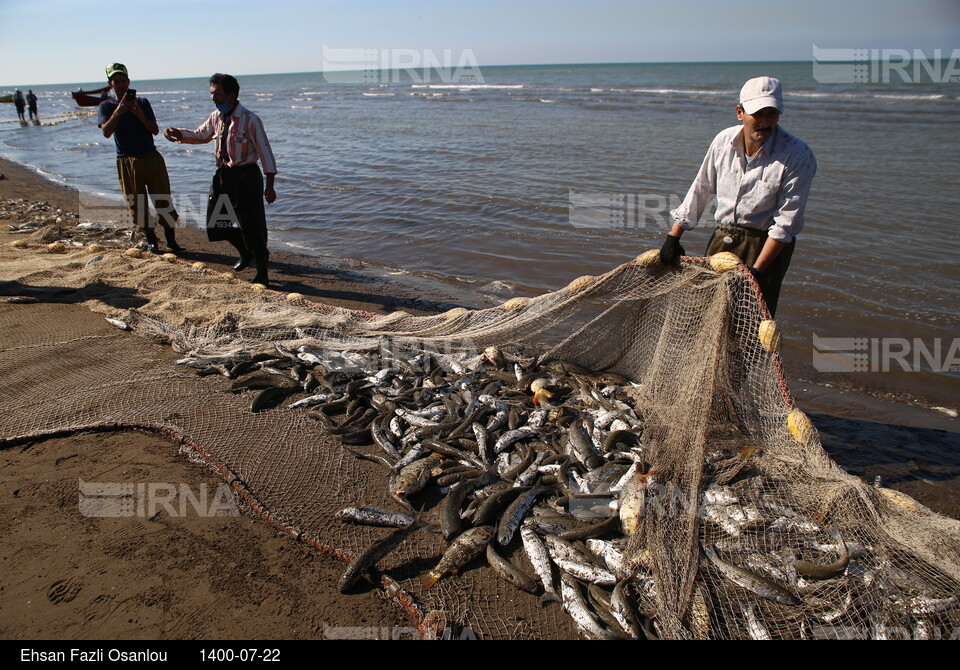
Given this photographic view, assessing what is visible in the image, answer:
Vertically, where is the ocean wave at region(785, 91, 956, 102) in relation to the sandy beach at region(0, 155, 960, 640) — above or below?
above

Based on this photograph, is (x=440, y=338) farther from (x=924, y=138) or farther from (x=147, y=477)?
(x=924, y=138)

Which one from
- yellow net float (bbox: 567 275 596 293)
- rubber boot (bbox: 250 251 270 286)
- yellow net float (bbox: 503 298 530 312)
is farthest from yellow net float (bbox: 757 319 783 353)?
rubber boot (bbox: 250 251 270 286)

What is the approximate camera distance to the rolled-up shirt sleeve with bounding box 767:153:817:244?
13.0ft

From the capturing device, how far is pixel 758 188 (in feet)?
13.5

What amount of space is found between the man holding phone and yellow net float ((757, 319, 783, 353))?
8542 millimetres

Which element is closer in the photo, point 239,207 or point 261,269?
A: point 239,207

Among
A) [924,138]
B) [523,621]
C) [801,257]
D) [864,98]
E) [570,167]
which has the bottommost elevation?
[523,621]

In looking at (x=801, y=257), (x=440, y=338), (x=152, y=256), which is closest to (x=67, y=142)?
(x=152, y=256)

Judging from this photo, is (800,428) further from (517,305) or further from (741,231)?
(517,305)

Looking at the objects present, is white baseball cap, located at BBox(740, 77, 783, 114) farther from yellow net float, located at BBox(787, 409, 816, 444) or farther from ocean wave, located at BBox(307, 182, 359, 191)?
ocean wave, located at BBox(307, 182, 359, 191)

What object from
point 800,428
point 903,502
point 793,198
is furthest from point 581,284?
point 903,502

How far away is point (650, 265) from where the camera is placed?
4578 millimetres

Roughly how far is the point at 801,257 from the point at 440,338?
23.8 feet

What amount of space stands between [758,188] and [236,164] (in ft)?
21.3
